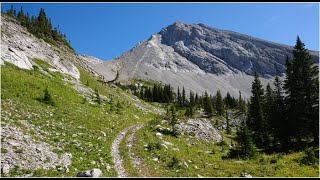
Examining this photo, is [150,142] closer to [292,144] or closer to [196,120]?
[196,120]

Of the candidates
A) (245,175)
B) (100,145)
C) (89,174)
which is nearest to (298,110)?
(245,175)

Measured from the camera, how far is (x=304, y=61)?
1702 inches

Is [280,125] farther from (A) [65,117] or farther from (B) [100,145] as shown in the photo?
(A) [65,117]

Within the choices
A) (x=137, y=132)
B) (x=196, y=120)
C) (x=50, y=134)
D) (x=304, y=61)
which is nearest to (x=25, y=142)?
(x=50, y=134)

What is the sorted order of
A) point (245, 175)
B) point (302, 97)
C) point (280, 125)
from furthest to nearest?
point (280, 125) → point (302, 97) → point (245, 175)

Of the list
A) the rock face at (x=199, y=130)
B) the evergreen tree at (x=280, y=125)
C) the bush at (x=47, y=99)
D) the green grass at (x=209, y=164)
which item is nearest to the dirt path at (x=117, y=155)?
the green grass at (x=209, y=164)

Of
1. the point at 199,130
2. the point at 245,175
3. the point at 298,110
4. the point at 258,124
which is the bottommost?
the point at 245,175

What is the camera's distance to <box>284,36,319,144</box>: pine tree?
135ft

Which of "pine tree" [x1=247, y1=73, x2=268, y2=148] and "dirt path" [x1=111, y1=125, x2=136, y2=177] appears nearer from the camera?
"dirt path" [x1=111, y1=125, x2=136, y2=177]

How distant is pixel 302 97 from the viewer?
42.1 meters

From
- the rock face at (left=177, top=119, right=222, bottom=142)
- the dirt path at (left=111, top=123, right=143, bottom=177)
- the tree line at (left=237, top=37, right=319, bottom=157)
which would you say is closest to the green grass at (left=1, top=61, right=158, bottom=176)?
the dirt path at (left=111, top=123, right=143, bottom=177)

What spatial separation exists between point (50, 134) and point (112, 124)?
46.3 feet

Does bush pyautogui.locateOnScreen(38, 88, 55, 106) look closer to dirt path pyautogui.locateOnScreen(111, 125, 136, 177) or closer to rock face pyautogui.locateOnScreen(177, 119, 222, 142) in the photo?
dirt path pyautogui.locateOnScreen(111, 125, 136, 177)

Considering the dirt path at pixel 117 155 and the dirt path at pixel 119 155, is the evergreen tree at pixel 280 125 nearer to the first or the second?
the dirt path at pixel 119 155
